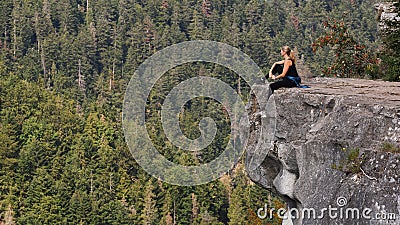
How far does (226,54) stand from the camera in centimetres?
8706

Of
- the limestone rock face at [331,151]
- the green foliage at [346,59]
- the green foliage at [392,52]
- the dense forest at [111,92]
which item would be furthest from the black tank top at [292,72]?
the green foliage at [346,59]

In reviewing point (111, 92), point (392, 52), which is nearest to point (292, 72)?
point (392, 52)

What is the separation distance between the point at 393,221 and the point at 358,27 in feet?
323

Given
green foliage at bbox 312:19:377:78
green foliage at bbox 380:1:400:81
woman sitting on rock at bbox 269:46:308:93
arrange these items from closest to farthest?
1. woman sitting on rock at bbox 269:46:308:93
2. green foliage at bbox 380:1:400:81
3. green foliage at bbox 312:19:377:78

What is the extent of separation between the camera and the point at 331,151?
9.45 m

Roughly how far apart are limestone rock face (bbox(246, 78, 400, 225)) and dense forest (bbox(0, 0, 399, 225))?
5.33 metres

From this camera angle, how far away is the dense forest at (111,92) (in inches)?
2263

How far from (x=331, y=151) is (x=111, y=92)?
3202 inches

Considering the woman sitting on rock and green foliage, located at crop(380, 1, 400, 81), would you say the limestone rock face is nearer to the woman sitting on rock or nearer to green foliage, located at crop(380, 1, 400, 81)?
the woman sitting on rock

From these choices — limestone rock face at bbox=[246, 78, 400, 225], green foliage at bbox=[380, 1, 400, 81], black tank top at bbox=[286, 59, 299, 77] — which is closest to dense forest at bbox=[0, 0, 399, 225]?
green foliage at bbox=[380, 1, 400, 81]

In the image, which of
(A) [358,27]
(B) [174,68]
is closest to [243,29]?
(A) [358,27]

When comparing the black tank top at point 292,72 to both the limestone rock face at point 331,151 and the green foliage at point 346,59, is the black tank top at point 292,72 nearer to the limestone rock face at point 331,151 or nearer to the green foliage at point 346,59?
the limestone rock face at point 331,151

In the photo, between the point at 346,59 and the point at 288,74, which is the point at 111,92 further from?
the point at 288,74

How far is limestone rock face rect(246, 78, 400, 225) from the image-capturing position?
873 centimetres
